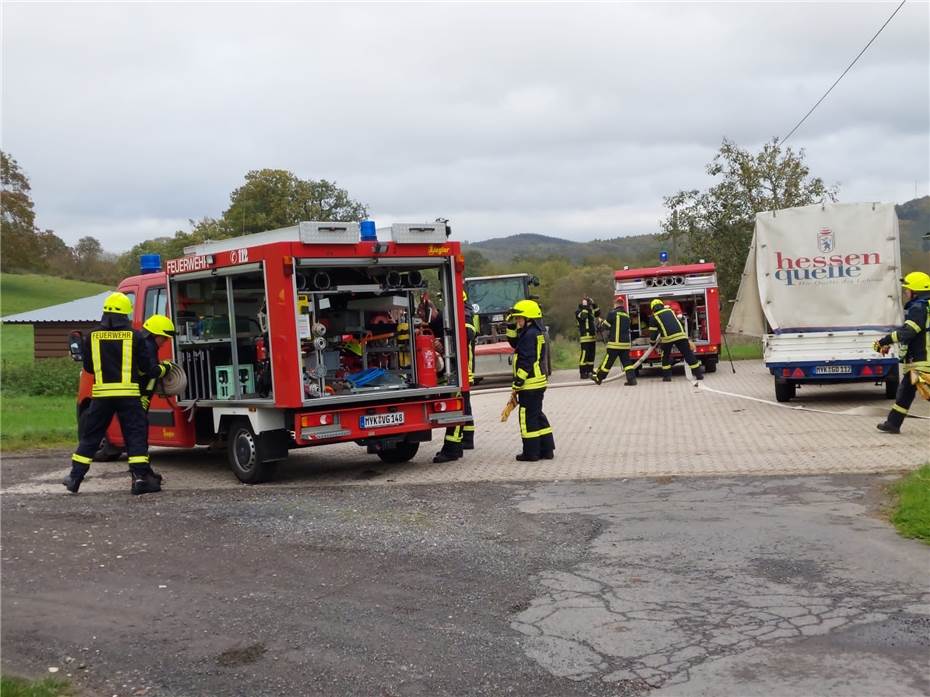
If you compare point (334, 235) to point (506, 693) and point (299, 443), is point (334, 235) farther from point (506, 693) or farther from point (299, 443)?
point (506, 693)

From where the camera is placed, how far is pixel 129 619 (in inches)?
234

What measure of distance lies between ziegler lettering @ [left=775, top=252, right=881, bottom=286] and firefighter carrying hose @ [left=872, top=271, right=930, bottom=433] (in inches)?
131

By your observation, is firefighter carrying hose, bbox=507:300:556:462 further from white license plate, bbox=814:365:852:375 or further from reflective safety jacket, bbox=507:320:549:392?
white license plate, bbox=814:365:852:375

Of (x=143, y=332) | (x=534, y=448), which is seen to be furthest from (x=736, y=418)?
(x=143, y=332)

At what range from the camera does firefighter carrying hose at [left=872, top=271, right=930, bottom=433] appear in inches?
461

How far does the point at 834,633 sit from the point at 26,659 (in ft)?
13.3

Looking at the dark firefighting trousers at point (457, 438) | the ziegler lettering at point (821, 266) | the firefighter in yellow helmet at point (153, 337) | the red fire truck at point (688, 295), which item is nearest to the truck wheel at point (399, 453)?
the dark firefighting trousers at point (457, 438)

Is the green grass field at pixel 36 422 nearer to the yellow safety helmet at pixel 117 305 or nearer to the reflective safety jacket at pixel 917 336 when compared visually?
the yellow safety helmet at pixel 117 305

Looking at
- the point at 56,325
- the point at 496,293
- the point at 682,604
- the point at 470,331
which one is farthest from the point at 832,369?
→ the point at 56,325

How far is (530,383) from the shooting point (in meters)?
11.4

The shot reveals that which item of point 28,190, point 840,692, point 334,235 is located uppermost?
point 28,190

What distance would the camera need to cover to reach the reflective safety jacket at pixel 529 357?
11445 millimetres

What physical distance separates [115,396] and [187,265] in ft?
5.95

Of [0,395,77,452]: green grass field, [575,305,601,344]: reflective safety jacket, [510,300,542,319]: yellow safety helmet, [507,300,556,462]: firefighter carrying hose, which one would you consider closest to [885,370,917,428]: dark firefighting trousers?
[507,300,556,462]: firefighter carrying hose
